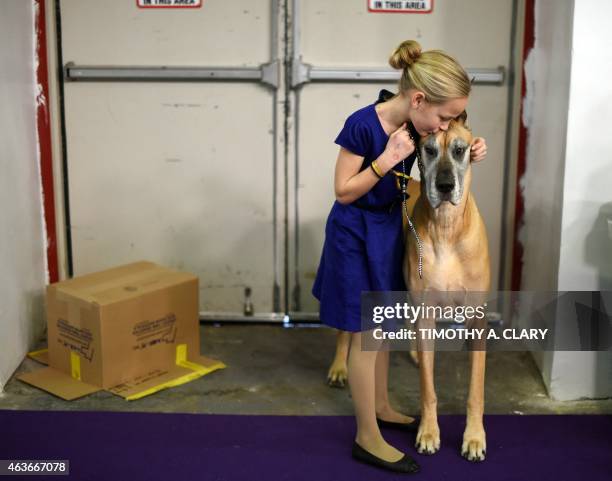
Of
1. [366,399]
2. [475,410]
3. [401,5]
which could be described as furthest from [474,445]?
[401,5]

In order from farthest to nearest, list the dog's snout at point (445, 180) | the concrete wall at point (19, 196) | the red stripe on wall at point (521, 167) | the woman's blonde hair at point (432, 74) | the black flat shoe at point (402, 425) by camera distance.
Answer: the red stripe on wall at point (521, 167) < the concrete wall at point (19, 196) < the black flat shoe at point (402, 425) < the dog's snout at point (445, 180) < the woman's blonde hair at point (432, 74)

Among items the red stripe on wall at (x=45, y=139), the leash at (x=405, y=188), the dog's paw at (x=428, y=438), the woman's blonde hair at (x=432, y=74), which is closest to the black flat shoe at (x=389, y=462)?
the dog's paw at (x=428, y=438)

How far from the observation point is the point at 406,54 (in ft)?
8.24

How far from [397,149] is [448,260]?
53cm

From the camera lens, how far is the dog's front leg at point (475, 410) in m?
2.87

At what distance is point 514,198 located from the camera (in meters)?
3.91

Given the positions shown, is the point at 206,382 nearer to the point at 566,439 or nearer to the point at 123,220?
the point at 123,220

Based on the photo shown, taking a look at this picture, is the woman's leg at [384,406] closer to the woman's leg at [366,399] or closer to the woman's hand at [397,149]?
the woman's leg at [366,399]

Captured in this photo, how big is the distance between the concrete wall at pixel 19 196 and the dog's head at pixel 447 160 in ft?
5.76

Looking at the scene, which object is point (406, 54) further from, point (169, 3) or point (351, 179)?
point (169, 3)

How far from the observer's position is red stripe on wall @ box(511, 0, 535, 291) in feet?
12.0

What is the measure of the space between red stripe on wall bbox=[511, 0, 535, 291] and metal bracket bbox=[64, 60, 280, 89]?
1.11 meters

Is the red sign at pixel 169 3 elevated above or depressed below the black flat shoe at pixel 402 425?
above

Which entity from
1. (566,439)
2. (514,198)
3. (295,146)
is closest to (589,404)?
(566,439)
